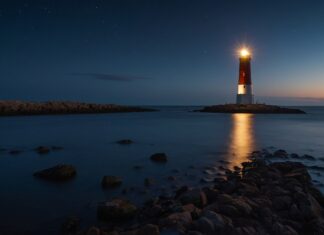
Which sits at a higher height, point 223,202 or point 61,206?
point 223,202

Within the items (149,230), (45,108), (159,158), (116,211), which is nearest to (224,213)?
(149,230)

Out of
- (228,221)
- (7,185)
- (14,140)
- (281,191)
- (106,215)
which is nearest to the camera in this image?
(228,221)

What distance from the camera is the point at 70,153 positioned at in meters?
13.2

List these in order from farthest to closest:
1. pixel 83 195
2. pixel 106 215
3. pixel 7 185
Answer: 1. pixel 7 185
2. pixel 83 195
3. pixel 106 215

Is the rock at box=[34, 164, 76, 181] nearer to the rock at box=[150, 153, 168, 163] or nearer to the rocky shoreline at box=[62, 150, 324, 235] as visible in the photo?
the rocky shoreline at box=[62, 150, 324, 235]

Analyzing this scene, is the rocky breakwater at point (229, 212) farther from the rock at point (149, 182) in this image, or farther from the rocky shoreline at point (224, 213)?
the rock at point (149, 182)

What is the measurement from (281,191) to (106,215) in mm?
3370

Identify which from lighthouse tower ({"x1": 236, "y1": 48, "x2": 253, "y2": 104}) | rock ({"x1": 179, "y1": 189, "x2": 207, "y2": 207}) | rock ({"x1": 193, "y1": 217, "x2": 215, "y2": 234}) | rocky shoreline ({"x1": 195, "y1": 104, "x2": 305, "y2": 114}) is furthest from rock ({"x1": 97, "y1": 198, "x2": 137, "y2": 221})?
rocky shoreline ({"x1": 195, "y1": 104, "x2": 305, "y2": 114})

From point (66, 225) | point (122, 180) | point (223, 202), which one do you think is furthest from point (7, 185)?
point (223, 202)

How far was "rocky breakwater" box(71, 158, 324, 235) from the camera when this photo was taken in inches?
175

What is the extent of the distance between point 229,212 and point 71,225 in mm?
2624

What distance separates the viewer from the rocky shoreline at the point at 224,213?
443cm

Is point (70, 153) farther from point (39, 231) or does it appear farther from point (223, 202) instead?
point (223, 202)

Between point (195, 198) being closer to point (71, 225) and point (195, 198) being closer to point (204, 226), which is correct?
point (204, 226)
